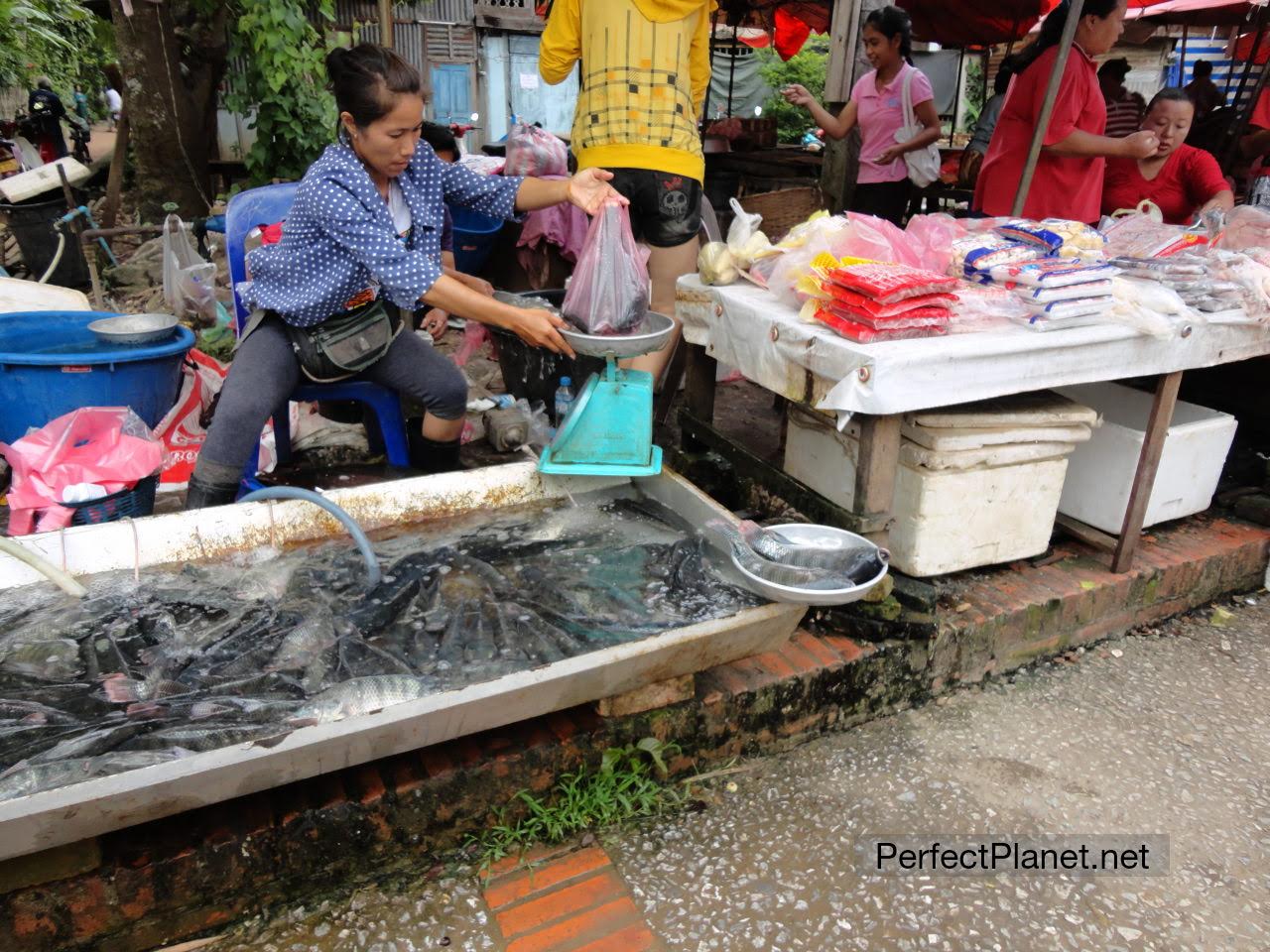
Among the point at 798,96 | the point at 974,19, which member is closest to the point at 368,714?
the point at 798,96

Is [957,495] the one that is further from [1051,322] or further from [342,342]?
[342,342]

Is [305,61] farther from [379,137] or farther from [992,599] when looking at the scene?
[992,599]

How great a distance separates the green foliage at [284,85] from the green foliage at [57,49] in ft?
9.41

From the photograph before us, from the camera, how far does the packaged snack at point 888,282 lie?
237 cm

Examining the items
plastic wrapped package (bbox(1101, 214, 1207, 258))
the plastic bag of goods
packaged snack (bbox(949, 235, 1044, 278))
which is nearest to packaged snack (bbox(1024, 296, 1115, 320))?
packaged snack (bbox(949, 235, 1044, 278))

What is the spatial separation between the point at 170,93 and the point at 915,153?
6.64m

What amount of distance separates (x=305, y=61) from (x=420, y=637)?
535 cm

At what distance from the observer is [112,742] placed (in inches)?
69.9

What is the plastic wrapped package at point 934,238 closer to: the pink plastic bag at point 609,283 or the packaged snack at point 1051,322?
the packaged snack at point 1051,322

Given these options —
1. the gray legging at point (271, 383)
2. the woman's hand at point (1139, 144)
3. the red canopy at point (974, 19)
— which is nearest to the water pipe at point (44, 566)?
the gray legging at point (271, 383)

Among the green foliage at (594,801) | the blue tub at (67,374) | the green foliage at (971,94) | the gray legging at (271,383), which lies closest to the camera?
the green foliage at (594,801)

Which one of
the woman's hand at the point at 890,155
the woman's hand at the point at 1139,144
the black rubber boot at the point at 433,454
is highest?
the woman's hand at the point at 1139,144

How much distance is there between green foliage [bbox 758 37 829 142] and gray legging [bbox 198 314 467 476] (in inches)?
715

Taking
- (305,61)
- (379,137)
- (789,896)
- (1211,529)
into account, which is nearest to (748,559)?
(789,896)
